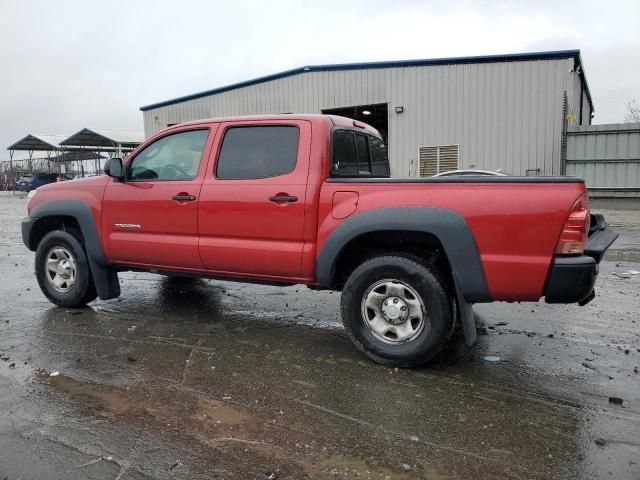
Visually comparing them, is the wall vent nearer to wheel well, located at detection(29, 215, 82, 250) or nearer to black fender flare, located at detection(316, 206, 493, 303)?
wheel well, located at detection(29, 215, 82, 250)

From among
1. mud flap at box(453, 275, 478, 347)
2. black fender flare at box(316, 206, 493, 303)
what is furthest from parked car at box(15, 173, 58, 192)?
mud flap at box(453, 275, 478, 347)

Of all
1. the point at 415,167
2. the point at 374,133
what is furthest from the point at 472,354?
the point at 415,167

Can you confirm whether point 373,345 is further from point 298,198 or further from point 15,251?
point 15,251

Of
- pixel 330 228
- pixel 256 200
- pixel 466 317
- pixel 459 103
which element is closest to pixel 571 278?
pixel 466 317

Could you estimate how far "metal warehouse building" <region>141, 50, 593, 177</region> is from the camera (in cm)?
1691

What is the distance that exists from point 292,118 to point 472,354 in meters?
2.46

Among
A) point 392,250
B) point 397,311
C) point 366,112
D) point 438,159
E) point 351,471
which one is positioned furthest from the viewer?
point 366,112

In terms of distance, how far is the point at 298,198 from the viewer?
419cm

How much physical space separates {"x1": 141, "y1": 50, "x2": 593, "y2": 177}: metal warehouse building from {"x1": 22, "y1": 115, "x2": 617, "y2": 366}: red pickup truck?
43.9 ft

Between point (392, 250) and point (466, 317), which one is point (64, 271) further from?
point (466, 317)

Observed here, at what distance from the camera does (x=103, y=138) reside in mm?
37219

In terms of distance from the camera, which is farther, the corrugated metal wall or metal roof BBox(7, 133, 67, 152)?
metal roof BBox(7, 133, 67, 152)

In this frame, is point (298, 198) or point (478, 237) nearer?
point (478, 237)

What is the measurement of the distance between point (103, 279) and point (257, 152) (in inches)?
88.9
